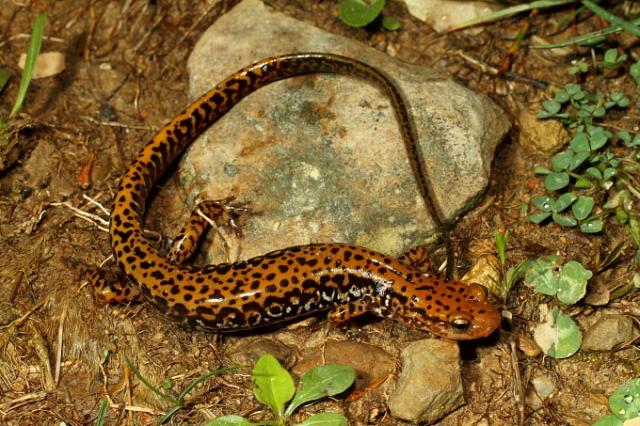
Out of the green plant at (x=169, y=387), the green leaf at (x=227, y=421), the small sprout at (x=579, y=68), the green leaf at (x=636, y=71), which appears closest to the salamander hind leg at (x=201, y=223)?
the green plant at (x=169, y=387)

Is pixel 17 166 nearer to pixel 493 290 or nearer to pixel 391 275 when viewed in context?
pixel 391 275

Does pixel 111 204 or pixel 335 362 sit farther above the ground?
pixel 111 204

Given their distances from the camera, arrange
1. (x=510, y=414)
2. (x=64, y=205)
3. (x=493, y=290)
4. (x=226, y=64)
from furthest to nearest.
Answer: (x=226, y=64), (x=64, y=205), (x=493, y=290), (x=510, y=414)

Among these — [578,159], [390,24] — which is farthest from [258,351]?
[390,24]

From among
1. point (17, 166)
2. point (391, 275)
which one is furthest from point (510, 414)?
point (17, 166)

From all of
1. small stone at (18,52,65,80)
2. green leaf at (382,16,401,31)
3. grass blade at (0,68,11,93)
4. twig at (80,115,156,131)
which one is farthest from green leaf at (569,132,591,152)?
grass blade at (0,68,11,93)

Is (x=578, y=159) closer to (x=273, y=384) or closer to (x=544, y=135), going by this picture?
(x=544, y=135)

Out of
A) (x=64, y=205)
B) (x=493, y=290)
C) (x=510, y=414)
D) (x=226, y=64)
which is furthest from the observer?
(x=226, y=64)

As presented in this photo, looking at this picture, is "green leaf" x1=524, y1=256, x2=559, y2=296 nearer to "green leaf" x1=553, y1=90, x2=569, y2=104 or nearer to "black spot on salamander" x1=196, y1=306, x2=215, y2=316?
"green leaf" x1=553, y1=90, x2=569, y2=104
